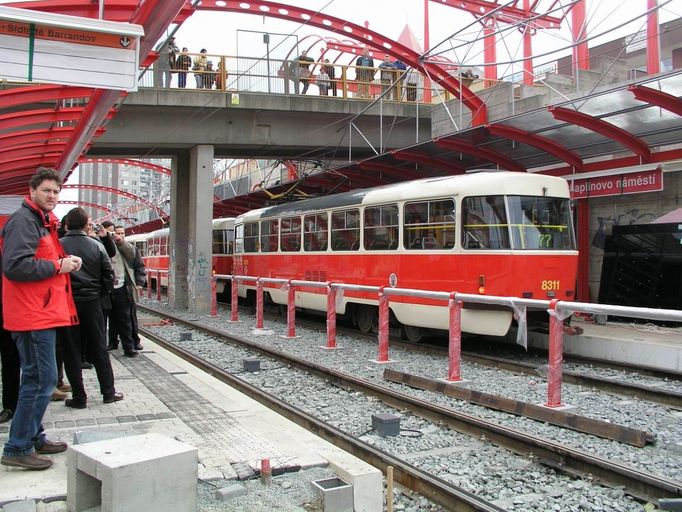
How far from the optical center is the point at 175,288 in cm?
2112

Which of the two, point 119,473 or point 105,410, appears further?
point 105,410

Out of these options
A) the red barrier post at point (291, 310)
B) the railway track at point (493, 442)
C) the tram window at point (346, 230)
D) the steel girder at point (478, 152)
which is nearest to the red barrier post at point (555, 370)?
the railway track at point (493, 442)

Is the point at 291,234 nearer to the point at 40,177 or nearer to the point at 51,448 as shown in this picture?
the point at 51,448

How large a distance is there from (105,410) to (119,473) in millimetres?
2802

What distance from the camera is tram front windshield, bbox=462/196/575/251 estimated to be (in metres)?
10.0

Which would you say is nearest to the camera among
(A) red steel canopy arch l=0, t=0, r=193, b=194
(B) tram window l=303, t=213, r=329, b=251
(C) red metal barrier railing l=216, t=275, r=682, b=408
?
(A) red steel canopy arch l=0, t=0, r=193, b=194

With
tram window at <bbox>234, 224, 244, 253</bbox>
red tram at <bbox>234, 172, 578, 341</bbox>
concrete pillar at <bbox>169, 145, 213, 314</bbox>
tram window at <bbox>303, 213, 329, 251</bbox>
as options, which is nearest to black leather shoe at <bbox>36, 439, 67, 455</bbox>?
red tram at <bbox>234, 172, 578, 341</bbox>

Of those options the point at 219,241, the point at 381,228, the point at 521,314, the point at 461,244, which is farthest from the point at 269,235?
the point at 521,314

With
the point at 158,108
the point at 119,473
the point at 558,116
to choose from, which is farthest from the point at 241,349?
the point at 158,108

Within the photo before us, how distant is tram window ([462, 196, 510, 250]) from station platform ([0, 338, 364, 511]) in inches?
194

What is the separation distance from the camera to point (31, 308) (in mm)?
3932

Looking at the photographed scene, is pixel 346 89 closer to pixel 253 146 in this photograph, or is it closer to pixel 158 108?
pixel 253 146

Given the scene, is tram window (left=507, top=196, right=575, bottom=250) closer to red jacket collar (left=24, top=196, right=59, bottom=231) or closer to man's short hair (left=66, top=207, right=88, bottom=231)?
man's short hair (left=66, top=207, right=88, bottom=231)

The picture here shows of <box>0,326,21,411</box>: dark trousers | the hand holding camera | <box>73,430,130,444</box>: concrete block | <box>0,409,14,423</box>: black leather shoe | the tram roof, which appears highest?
the tram roof
